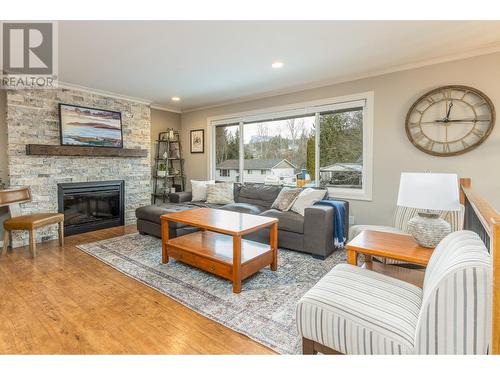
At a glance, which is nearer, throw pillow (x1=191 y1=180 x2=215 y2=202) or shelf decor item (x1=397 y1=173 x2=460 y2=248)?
shelf decor item (x1=397 y1=173 x2=460 y2=248)

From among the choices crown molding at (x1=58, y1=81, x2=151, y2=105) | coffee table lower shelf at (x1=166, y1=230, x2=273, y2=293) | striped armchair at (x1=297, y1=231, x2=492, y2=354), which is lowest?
coffee table lower shelf at (x1=166, y1=230, x2=273, y2=293)

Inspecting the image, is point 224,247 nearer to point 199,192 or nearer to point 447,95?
point 199,192

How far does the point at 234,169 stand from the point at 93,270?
3.15m

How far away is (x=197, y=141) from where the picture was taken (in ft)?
19.2

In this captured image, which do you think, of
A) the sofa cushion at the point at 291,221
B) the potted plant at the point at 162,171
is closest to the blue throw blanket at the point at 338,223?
the sofa cushion at the point at 291,221

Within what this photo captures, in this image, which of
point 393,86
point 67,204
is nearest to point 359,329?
point 393,86

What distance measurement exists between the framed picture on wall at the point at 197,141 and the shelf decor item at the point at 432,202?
445 cm

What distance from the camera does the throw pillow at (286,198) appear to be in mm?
3732

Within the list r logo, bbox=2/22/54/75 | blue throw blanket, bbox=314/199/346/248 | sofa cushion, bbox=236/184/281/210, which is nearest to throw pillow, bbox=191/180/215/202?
sofa cushion, bbox=236/184/281/210

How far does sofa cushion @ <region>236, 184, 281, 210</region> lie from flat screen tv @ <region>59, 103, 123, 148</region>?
2.35 metres

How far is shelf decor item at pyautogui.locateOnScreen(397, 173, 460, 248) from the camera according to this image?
192cm

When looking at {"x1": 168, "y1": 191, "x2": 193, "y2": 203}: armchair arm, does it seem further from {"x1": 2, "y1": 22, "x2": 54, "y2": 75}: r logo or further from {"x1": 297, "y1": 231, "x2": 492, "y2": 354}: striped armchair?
{"x1": 297, "y1": 231, "x2": 492, "y2": 354}: striped armchair

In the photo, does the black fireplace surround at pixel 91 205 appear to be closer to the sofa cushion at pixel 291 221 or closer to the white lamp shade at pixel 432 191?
the sofa cushion at pixel 291 221
